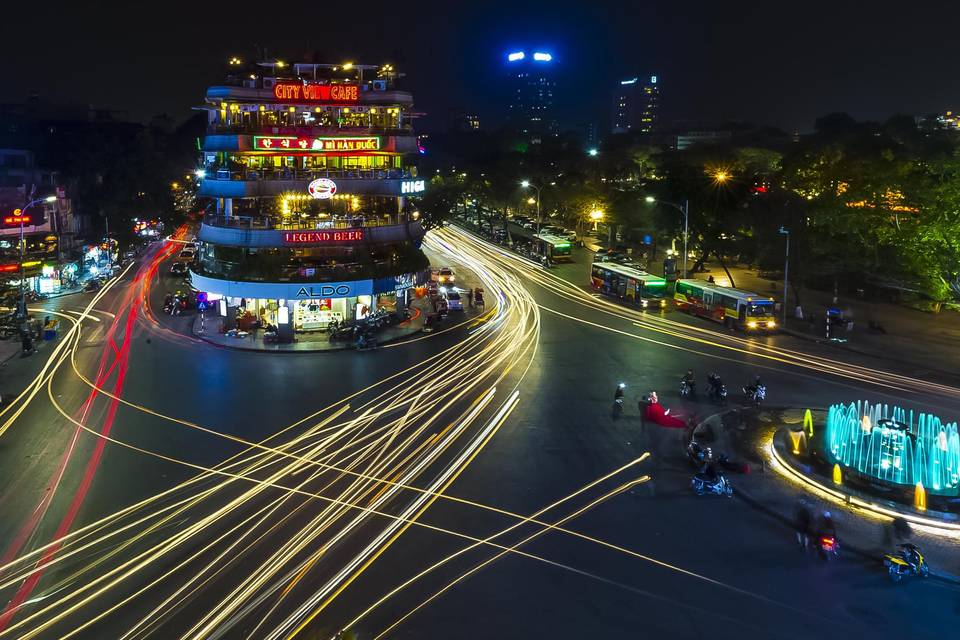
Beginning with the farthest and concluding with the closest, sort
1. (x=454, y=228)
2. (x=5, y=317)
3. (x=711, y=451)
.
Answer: (x=454, y=228) → (x=5, y=317) → (x=711, y=451)

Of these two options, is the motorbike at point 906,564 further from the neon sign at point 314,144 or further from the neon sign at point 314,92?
the neon sign at point 314,92

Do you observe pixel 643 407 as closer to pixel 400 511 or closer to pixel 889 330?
pixel 400 511

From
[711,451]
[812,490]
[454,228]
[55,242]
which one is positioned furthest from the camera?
[454,228]

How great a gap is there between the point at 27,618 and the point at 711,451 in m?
19.1

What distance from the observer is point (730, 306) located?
43938 mm

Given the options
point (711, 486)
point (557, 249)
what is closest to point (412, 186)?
point (557, 249)

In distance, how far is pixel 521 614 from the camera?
49.2 feet

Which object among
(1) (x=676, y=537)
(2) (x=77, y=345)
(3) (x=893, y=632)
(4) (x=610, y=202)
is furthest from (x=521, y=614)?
(4) (x=610, y=202)

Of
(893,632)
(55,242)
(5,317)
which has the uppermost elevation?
(55,242)

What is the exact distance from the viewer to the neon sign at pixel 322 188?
144ft

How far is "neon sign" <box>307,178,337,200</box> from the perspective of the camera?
4381cm

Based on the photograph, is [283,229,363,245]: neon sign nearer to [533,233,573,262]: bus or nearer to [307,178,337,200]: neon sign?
[307,178,337,200]: neon sign

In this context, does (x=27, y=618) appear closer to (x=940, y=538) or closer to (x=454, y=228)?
(x=940, y=538)

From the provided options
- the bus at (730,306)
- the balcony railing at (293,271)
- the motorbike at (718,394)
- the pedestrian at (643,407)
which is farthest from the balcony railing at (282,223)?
the motorbike at (718,394)
